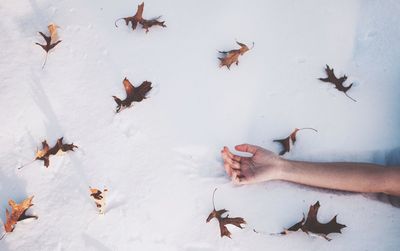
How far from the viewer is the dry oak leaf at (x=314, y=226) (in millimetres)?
1746

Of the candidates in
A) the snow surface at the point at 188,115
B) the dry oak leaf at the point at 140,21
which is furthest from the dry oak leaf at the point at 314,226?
the dry oak leaf at the point at 140,21

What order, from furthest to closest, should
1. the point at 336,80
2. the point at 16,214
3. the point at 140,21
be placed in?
the point at 140,21
the point at 336,80
the point at 16,214

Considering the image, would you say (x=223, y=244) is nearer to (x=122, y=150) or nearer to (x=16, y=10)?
(x=122, y=150)

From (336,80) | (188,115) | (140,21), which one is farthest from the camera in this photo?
(140,21)

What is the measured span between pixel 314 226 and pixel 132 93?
4.00 ft

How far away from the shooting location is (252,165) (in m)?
1.79

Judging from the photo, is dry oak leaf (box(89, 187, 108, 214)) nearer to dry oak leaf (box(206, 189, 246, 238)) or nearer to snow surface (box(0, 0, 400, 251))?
snow surface (box(0, 0, 400, 251))

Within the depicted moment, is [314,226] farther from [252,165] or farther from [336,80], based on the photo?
[336,80]

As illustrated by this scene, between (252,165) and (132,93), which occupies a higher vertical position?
(132,93)

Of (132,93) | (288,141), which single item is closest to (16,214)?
(132,93)

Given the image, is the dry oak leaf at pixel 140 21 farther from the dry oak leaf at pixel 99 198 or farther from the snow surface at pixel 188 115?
the dry oak leaf at pixel 99 198

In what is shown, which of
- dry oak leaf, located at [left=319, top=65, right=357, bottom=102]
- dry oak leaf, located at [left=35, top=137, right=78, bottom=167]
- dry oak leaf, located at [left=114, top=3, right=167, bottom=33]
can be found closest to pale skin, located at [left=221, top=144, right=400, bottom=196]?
dry oak leaf, located at [left=319, top=65, right=357, bottom=102]

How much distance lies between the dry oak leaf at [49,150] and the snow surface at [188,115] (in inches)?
1.4

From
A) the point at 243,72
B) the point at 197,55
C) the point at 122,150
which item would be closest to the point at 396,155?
the point at 243,72
